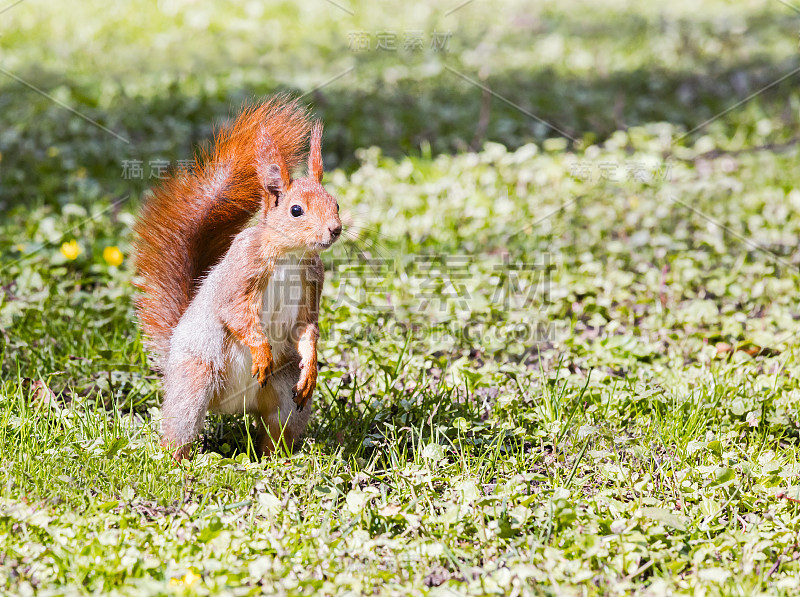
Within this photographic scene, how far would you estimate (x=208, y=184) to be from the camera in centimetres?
216

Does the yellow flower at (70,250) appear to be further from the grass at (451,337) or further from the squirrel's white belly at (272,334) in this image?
the squirrel's white belly at (272,334)

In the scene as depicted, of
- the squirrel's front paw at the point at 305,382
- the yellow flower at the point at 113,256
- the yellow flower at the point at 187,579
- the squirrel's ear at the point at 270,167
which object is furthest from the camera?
the yellow flower at the point at 113,256

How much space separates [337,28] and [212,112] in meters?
2.00

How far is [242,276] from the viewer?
6.46 ft

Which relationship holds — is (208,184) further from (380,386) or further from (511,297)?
(511,297)

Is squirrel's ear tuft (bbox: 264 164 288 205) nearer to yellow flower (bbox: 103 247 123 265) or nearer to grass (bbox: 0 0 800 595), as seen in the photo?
grass (bbox: 0 0 800 595)

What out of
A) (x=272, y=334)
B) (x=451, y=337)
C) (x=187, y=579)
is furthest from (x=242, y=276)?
(x=451, y=337)

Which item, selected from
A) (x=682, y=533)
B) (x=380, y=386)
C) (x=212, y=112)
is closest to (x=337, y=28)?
(x=212, y=112)

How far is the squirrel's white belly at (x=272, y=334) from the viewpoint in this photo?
200cm

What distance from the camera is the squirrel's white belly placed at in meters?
2.00

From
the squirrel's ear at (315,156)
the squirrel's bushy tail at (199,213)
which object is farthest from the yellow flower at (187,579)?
the squirrel's ear at (315,156)

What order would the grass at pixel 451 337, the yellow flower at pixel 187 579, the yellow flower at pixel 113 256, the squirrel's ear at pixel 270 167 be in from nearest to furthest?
the yellow flower at pixel 187 579 < the grass at pixel 451 337 < the squirrel's ear at pixel 270 167 < the yellow flower at pixel 113 256

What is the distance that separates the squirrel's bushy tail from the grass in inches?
12.2

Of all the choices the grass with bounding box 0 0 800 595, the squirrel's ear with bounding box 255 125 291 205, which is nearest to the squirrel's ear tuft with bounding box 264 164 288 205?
the squirrel's ear with bounding box 255 125 291 205
